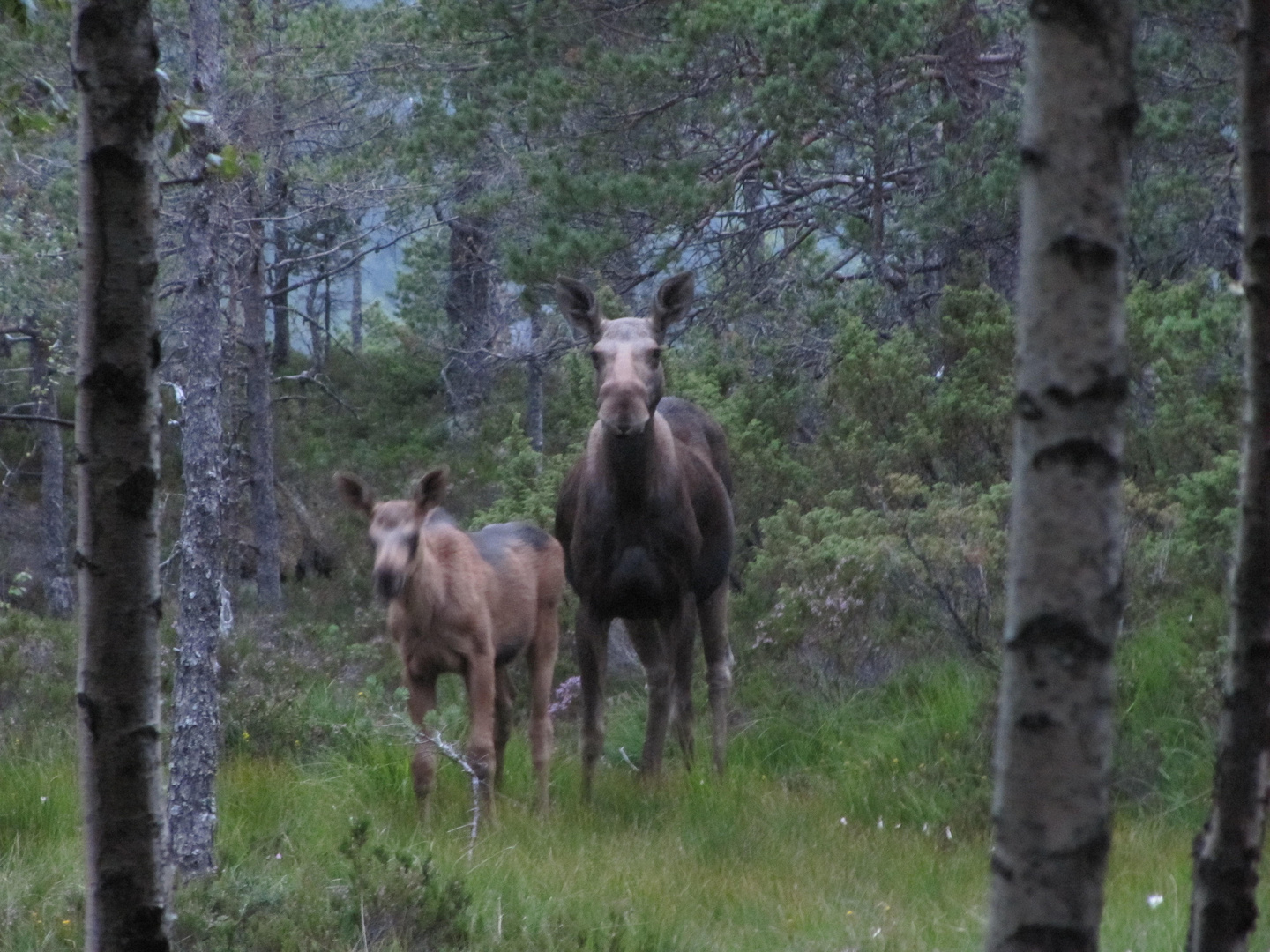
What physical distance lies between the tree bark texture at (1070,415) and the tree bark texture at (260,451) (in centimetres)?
1972

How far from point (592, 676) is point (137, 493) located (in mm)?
7050

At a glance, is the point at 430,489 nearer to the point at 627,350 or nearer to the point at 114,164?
the point at 627,350

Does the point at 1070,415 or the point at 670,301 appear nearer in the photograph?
the point at 1070,415

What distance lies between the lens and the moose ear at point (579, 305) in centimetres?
945

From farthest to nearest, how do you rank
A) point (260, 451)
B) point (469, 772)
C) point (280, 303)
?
point (280, 303) < point (260, 451) < point (469, 772)

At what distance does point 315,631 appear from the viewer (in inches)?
648

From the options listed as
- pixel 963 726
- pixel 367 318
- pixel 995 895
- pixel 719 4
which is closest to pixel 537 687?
pixel 963 726

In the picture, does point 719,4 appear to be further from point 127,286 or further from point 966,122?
point 127,286

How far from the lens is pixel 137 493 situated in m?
2.56

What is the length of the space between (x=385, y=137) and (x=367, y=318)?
24329mm

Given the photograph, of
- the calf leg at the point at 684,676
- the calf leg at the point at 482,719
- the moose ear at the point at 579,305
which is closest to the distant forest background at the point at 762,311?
the calf leg at the point at 482,719

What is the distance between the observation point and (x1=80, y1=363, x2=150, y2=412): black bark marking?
252 cm

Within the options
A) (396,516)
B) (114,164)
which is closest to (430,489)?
(396,516)

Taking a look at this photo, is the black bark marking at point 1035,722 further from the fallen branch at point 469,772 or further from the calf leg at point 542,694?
the calf leg at point 542,694
